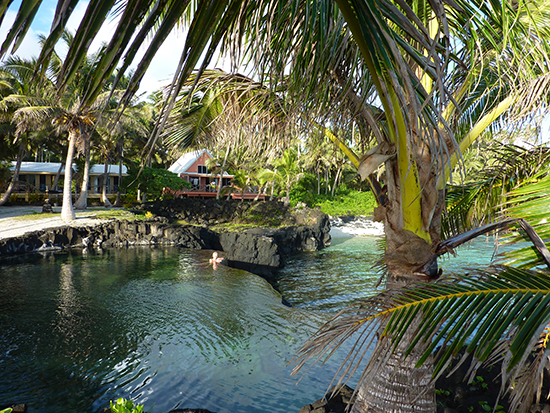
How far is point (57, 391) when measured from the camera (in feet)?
17.4

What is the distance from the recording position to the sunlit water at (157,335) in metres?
5.49

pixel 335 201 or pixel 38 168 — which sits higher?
pixel 38 168

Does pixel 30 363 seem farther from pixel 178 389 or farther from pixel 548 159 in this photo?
pixel 548 159

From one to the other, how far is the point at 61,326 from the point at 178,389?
12.0ft

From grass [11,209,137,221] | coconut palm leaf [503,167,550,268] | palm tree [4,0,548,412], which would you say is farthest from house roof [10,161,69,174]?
coconut palm leaf [503,167,550,268]

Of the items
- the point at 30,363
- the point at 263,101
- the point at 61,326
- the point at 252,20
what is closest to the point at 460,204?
the point at 263,101

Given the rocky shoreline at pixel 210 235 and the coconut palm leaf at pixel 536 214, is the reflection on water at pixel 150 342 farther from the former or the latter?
the coconut palm leaf at pixel 536 214

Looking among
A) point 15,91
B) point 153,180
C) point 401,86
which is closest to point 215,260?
point 153,180

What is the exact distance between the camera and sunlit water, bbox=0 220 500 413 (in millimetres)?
5486

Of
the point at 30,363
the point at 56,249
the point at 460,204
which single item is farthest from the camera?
the point at 56,249

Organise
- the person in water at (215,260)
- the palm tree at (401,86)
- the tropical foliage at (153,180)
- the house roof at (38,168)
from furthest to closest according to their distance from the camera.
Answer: the house roof at (38,168) → the tropical foliage at (153,180) → the person in water at (215,260) → the palm tree at (401,86)

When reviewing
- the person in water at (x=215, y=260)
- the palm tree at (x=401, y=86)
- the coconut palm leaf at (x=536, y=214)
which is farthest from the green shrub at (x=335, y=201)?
the coconut palm leaf at (x=536, y=214)

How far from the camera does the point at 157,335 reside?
24.5 feet

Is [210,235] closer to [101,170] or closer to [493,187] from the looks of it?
[493,187]
